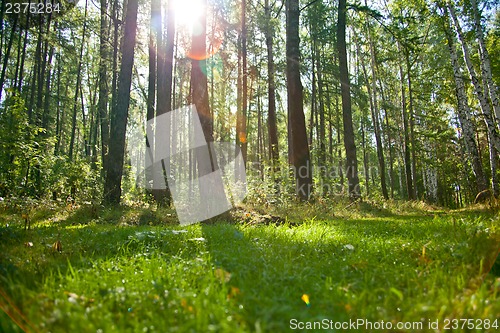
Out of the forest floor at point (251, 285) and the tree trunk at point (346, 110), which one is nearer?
the forest floor at point (251, 285)

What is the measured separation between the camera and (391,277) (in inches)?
110

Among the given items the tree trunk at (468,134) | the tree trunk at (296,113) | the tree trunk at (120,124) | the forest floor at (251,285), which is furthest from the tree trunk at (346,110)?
the forest floor at (251,285)

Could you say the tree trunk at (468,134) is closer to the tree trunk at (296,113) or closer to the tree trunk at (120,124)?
the tree trunk at (296,113)

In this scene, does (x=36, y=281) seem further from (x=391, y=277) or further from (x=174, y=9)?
(x=174, y=9)

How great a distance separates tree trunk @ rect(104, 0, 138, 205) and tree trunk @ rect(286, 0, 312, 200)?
6.00 metres

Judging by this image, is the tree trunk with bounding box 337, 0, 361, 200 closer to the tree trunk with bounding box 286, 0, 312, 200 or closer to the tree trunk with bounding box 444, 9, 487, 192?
the tree trunk with bounding box 286, 0, 312, 200

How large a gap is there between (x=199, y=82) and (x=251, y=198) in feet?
16.9

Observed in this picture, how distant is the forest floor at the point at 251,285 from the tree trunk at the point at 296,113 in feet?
24.7

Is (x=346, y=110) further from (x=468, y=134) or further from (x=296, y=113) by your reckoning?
(x=468, y=134)

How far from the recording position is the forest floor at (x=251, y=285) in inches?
77.8

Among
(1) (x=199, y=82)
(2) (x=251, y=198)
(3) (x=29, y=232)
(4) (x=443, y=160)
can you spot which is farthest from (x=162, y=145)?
(4) (x=443, y=160)

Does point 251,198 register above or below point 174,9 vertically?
below

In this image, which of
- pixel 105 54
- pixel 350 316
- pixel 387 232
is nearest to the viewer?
pixel 350 316

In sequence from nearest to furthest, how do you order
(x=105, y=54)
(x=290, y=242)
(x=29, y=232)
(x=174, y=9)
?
(x=290, y=242) < (x=29, y=232) < (x=174, y=9) < (x=105, y=54)
